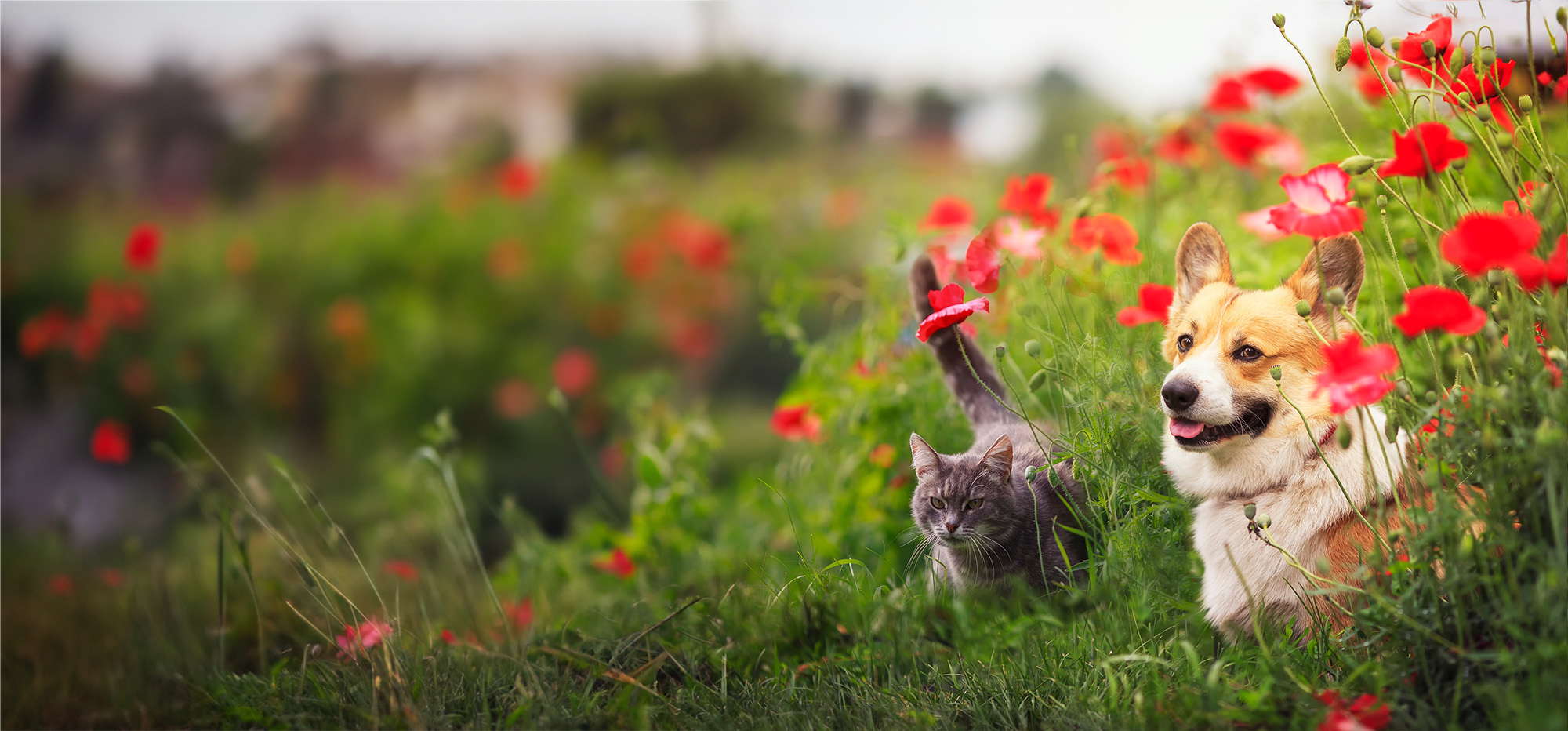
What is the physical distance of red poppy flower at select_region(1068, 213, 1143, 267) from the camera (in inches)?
91.5

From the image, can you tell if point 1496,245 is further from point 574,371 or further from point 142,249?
point 574,371

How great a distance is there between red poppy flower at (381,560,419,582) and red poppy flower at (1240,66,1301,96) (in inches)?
139

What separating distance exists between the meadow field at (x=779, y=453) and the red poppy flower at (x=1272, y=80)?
28mm

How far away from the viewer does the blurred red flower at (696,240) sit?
19.5 feet

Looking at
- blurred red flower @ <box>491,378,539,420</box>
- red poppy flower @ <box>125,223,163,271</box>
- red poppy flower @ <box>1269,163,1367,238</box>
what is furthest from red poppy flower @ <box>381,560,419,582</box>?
red poppy flower @ <box>1269,163,1367,238</box>

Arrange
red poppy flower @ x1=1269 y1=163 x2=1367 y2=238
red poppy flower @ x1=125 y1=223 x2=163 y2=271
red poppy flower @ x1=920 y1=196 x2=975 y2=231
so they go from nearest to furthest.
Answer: red poppy flower @ x1=1269 y1=163 x2=1367 y2=238, red poppy flower @ x1=920 y1=196 x2=975 y2=231, red poppy flower @ x1=125 y1=223 x2=163 y2=271

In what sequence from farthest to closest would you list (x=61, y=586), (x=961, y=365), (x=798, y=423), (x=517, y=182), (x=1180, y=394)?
(x=517, y=182), (x=61, y=586), (x=798, y=423), (x=961, y=365), (x=1180, y=394)

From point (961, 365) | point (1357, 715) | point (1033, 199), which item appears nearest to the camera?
point (1357, 715)

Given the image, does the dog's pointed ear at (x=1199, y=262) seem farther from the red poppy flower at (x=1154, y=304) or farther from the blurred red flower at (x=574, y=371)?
the blurred red flower at (x=574, y=371)

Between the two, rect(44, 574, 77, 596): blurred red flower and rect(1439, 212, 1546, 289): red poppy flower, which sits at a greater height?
rect(1439, 212, 1546, 289): red poppy flower

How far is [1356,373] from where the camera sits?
1.40 meters

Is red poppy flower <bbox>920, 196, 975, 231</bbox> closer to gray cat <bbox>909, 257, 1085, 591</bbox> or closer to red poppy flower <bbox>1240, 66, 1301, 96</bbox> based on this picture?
gray cat <bbox>909, 257, 1085, 591</bbox>

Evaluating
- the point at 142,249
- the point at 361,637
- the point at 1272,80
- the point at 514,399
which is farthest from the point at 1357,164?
the point at 514,399

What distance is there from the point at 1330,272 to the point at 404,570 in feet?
9.95
